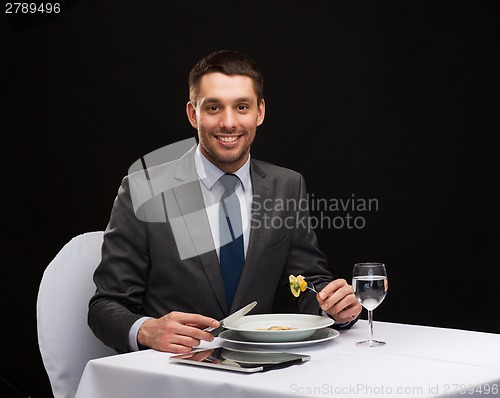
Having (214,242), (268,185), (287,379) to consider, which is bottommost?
(287,379)

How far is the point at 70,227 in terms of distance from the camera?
13.1ft

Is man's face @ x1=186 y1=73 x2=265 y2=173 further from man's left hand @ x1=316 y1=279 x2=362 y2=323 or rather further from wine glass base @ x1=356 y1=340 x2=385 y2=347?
wine glass base @ x1=356 y1=340 x2=385 y2=347

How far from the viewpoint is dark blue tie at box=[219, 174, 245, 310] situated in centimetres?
228

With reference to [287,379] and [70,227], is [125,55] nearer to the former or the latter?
[70,227]

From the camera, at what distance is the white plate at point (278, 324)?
1684mm

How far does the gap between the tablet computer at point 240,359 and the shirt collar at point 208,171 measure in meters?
0.80

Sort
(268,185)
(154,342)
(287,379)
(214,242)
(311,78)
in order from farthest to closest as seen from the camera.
A: 1. (311,78)
2. (268,185)
3. (214,242)
4. (154,342)
5. (287,379)

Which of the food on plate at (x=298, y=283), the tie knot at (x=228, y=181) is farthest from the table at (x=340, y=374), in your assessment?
the tie knot at (x=228, y=181)

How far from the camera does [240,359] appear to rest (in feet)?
5.04

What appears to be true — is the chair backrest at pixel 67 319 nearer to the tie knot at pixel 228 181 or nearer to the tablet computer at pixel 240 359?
the tie knot at pixel 228 181

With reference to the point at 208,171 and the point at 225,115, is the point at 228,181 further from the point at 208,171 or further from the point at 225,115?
the point at 225,115

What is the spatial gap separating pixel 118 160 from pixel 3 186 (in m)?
0.60

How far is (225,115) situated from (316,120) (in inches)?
62.6

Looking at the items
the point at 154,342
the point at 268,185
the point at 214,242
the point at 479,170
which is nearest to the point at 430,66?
the point at 479,170
